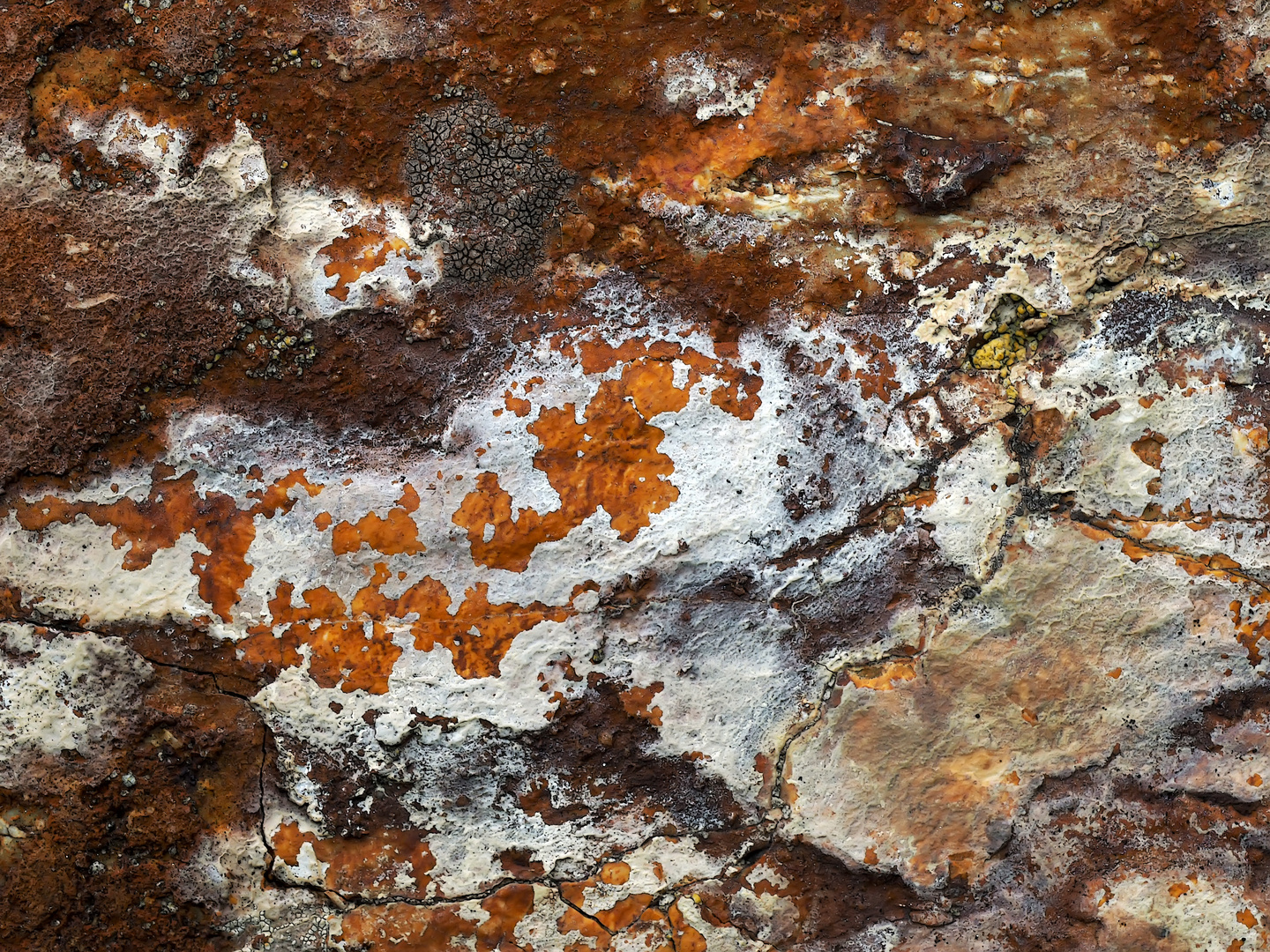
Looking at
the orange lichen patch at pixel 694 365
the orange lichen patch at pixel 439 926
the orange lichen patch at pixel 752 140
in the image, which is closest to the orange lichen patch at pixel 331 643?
the orange lichen patch at pixel 439 926

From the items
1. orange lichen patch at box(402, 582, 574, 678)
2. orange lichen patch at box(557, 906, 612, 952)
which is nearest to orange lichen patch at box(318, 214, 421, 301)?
orange lichen patch at box(402, 582, 574, 678)

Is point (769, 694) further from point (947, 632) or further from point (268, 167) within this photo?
point (268, 167)

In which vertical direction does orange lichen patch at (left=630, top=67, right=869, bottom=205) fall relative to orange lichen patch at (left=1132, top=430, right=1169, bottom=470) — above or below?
above

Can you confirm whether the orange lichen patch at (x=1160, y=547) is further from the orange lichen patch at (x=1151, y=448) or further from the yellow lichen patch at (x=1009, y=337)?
the yellow lichen patch at (x=1009, y=337)

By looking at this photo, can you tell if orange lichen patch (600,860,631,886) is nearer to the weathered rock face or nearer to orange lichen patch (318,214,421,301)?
the weathered rock face

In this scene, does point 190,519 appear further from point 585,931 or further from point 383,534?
point 585,931

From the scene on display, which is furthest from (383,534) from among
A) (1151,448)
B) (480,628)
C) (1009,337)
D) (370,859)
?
(1151,448)

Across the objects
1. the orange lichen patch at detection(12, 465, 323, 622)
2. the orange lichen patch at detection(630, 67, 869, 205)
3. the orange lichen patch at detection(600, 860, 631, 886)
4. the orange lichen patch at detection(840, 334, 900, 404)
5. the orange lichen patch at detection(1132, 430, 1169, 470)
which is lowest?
the orange lichen patch at detection(600, 860, 631, 886)
